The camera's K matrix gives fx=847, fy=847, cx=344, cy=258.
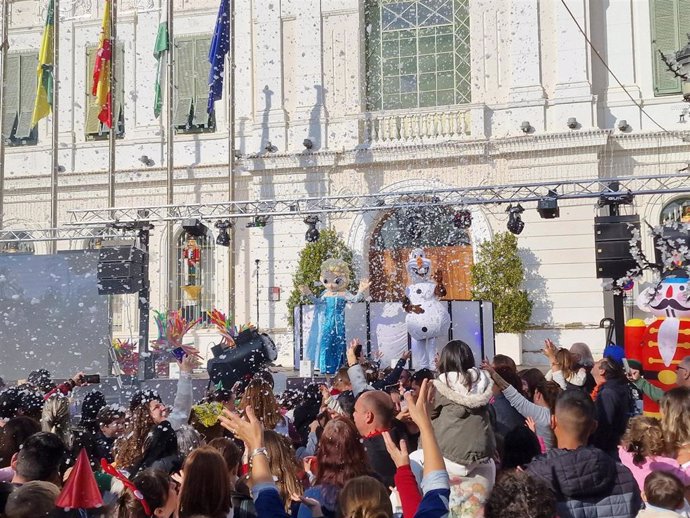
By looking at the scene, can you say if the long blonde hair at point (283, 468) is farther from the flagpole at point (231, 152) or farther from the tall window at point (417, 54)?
the tall window at point (417, 54)

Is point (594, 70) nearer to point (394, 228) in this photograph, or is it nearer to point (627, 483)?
point (394, 228)

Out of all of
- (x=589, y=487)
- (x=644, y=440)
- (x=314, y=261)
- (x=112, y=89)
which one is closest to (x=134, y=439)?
(x=589, y=487)

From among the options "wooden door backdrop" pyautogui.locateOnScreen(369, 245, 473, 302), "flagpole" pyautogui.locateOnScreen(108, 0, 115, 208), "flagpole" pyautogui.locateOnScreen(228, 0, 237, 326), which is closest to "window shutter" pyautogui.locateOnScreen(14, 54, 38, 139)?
"flagpole" pyautogui.locateOnScreen(108, 0, 115, 208)

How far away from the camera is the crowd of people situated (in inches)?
119

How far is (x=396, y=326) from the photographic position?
15.0 m

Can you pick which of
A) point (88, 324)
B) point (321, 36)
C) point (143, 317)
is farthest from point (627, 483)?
point (321, 36)

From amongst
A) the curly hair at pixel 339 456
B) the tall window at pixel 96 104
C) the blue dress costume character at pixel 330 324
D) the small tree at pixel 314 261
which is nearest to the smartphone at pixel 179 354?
the curly hair at pixel 339 456

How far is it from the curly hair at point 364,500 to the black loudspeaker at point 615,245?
994 cm

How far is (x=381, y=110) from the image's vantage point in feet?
62.4

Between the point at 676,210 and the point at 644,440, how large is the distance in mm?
14680

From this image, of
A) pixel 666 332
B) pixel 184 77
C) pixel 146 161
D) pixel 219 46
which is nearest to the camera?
pixel 666 332

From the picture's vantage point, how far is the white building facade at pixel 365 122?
57.9 feet

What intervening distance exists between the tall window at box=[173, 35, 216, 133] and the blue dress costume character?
7.38 meters

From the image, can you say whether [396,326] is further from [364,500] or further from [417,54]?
[364,500]
